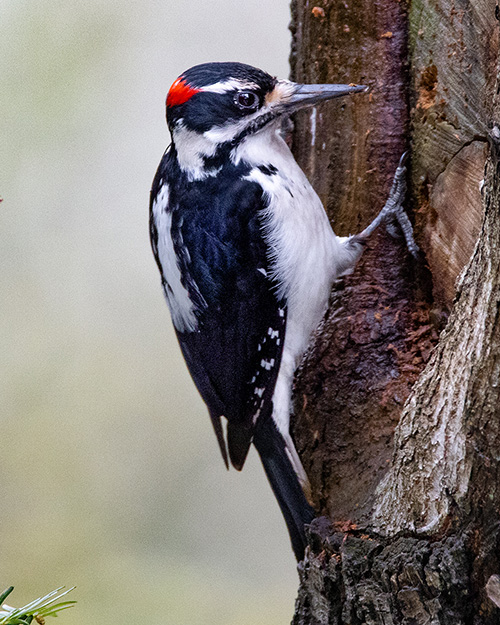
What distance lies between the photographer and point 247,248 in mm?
1993

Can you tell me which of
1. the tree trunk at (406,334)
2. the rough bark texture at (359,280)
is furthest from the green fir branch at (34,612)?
the rough bark texture at (359,280)

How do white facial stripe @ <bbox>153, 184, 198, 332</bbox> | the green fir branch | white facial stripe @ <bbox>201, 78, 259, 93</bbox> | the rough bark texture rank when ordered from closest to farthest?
the green fir branch < the rough bark texture < white facial stripe @ <bbox>201, 78, 259, 93</bbox> < white facial stripe @ <bbox>153, 184, 198, 332</bbox>

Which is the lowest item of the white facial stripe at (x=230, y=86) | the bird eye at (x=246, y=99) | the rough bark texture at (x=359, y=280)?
the rough bark texture at (x=359, y=280)

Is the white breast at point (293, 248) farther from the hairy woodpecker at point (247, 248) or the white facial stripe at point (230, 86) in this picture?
the white facial stripe at point (230, 86)

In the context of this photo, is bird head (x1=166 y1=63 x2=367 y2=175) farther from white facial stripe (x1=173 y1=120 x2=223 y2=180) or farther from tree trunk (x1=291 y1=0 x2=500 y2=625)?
tree trunk (x1=291 y1=0 x2=500 y2=625)

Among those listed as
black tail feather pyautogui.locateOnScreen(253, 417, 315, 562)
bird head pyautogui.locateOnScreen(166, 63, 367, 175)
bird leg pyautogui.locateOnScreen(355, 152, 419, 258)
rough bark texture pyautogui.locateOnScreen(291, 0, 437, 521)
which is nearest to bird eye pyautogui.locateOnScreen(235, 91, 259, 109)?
bird head pyautogui.locateOnScreen(166, 63, 367, 175)

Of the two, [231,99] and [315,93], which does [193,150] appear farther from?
[315,93]

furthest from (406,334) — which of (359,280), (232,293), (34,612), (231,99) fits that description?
(34,612)

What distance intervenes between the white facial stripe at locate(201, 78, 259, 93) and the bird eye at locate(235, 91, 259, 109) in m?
0.02

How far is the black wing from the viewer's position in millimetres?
1964

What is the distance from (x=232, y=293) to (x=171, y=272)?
0.65 ft

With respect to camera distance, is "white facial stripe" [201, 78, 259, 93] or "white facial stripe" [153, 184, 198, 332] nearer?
"white facial stripe" [201, 78, 259, 93]

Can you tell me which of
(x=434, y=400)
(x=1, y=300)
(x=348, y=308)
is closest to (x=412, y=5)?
(x=348, y=308)

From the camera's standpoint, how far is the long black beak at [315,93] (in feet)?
6.06
